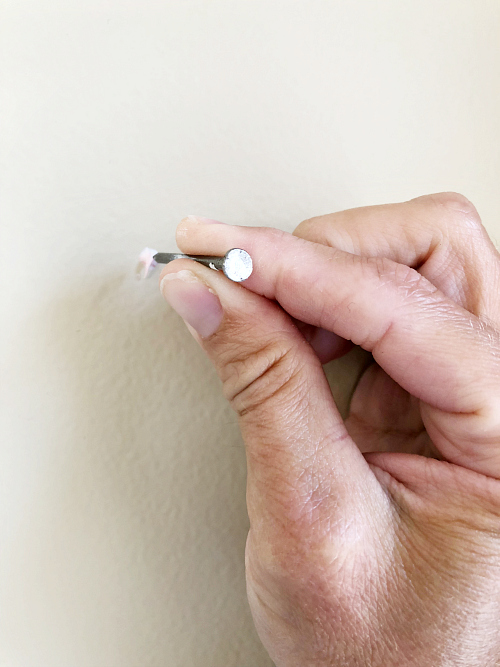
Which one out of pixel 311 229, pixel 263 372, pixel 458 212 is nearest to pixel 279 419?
pixel 263 372

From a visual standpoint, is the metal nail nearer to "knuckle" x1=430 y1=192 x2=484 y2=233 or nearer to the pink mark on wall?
the pink mark on wall

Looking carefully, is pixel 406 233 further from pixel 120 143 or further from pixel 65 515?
pixel 65 515

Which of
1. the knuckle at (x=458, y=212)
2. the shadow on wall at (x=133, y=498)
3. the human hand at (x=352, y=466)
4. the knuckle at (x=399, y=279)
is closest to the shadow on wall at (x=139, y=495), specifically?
the shadow on wall at (x=133, y=498)

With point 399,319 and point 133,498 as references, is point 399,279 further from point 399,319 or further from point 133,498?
point 133,498

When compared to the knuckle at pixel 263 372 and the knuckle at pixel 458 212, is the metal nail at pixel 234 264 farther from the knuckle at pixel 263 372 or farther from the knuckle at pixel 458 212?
the knuckle at pixel 458 212

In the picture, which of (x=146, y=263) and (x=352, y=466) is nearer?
(x=352, y=466)

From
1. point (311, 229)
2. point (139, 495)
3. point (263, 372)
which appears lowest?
point (139, 495)

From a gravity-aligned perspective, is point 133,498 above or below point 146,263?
below
